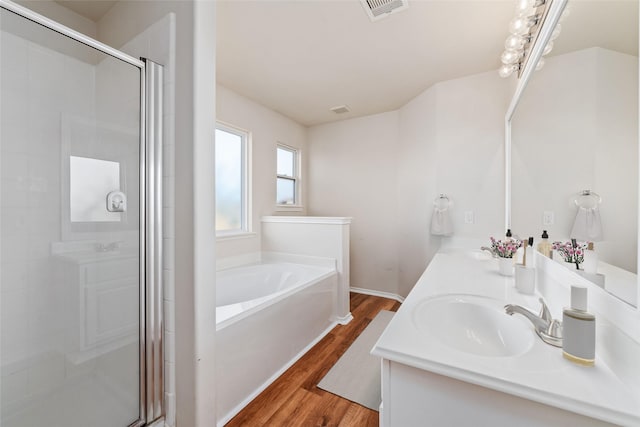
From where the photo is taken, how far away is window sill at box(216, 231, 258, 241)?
8.77 ft

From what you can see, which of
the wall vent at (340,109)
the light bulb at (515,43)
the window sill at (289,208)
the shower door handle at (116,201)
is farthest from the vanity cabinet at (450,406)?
the wall vent at (340,109)

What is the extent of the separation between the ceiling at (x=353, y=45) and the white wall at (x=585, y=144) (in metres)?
0.16

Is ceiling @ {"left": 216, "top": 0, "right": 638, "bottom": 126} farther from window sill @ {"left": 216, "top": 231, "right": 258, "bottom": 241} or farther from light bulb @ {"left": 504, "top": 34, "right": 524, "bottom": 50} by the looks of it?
window sill @ {"left": 216, "top": 231, "right": 258, "bottom": 241}

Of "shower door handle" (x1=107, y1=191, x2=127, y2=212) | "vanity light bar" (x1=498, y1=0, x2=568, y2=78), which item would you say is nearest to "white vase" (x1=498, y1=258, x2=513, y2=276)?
"vanity light bar" (x1=498, y1=0, x2=568, y2=78)

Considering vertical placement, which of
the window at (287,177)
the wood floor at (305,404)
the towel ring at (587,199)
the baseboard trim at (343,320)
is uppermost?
the window at (287,177)

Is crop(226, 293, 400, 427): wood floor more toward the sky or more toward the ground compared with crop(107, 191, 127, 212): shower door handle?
more toward the ground

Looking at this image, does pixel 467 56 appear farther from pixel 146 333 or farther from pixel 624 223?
pixel 146 333

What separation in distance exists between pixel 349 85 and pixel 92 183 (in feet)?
7.84

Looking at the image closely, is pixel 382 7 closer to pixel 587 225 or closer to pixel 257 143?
pixel 587 225

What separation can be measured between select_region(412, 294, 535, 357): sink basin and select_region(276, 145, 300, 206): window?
2773 mm

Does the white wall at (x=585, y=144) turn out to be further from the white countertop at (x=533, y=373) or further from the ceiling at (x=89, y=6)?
the ceiling at (x=89, y=6)

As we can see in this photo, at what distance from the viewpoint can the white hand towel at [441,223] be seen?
252cm

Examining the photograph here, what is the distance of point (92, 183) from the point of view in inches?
50.0

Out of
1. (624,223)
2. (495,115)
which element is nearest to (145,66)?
(624,223)
